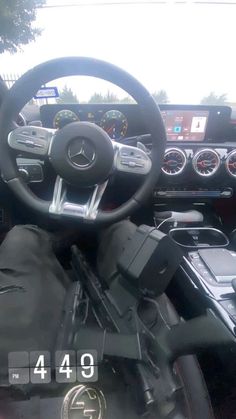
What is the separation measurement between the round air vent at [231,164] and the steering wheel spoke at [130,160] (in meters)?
0.76

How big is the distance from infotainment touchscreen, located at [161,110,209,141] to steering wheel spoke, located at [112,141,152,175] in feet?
2.07

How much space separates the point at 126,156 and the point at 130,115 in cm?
54

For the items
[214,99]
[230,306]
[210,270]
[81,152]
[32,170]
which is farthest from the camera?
[214,99]

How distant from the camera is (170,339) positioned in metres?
0.92

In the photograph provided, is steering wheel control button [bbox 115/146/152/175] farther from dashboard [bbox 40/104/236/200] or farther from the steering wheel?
dashboard [bbox 40/104/236/200]

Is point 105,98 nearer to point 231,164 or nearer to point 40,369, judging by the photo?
point 231,164

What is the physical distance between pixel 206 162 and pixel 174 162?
16 centimetres

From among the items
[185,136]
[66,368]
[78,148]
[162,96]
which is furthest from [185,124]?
[66,368]

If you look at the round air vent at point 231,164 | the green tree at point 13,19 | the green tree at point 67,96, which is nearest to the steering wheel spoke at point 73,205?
the green tree at point 67,96

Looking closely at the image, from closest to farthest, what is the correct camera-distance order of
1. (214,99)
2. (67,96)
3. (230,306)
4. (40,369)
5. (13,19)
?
(40,369) → (230,306) → (67,96) → (214,99) → (13,19)

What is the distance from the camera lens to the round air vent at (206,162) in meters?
1.73

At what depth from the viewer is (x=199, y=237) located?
1.58 metres

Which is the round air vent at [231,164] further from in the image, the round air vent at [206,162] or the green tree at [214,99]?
the green tree at [214,99]

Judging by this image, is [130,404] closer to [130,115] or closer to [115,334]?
[115,334]
